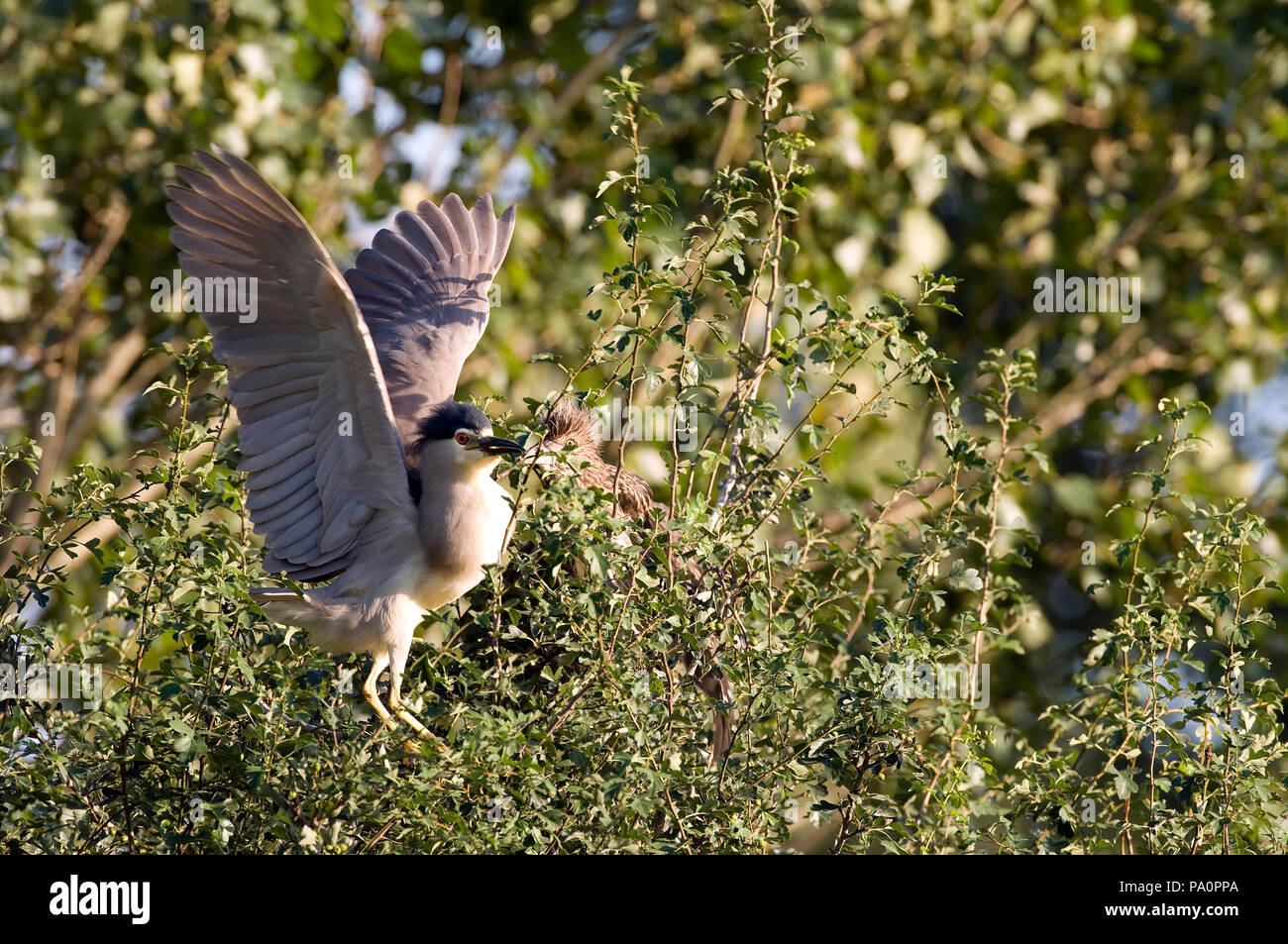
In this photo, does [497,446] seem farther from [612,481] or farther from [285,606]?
[285,606]

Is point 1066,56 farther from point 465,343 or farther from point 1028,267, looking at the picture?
point 465,343

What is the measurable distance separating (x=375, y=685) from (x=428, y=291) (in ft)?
4.44

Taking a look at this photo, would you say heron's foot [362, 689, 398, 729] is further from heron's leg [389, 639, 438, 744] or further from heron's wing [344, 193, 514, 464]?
heron's wing [344, 193, 514, 464]

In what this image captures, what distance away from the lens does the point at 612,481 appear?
3484 mm

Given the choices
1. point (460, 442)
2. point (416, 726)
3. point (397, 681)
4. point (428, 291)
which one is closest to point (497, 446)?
point (460, 442)

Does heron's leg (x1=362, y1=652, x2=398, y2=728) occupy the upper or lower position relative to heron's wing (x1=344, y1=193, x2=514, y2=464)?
lower

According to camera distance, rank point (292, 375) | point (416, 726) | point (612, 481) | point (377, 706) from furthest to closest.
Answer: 1. point (612, 481)
2. point (292, 375)
3. point (377, 706)
4. point (416, 726)

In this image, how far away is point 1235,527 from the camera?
2.82 metres

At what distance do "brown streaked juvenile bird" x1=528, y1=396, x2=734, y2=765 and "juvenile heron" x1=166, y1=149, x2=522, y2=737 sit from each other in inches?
9.4

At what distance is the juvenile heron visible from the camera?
3.01 m

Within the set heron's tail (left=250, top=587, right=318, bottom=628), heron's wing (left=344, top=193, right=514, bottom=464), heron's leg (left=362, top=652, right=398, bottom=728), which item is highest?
heron's wing (left=344, top=193, right=514, bottom=464)

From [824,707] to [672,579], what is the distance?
647mm

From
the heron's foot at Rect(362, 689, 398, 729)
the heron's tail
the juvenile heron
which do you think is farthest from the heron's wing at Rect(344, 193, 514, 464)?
the heron's foot at Rect(362, 689, 398, 729)

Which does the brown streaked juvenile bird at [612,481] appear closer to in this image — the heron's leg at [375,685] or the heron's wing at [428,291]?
the heron's wing at [428,291]
